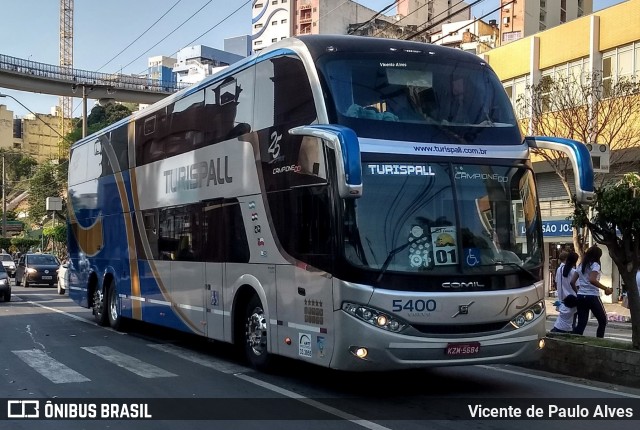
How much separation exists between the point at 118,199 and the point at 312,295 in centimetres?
867

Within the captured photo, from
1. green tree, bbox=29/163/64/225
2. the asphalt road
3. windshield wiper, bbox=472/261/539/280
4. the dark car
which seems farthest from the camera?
green tree, bbox=29/163/64/225

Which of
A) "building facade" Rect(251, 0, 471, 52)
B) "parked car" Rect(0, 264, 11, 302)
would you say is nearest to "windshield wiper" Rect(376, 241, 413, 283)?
"parked car" Rect(0, 264, 11, 302)

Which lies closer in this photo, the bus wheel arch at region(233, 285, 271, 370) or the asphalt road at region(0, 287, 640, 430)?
the asphalt road at region(0, 287, 640, 430)

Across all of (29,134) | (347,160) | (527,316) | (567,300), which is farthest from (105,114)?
(347,160)

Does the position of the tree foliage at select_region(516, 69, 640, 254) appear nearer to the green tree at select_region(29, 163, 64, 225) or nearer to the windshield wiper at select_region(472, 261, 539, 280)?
the windshield wiper at select_region(472, 261, 539, 280)

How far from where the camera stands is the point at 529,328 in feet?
28.3

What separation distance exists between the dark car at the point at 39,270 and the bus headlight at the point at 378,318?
3078 cm

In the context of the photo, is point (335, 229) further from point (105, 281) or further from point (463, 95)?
point (105, 281)

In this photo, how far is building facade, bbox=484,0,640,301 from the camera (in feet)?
84.8

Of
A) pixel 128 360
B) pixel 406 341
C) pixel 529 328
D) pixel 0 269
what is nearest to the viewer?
pixel 406 341

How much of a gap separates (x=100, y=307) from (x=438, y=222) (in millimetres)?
11224

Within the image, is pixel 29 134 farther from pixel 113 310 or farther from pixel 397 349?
pixel 397 349

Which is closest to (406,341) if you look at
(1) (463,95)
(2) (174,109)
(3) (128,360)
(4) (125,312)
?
(1) (463,95)

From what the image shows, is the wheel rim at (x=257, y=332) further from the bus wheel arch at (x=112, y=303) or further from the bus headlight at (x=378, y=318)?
the bus wheel arch at (x=112, y=303)
